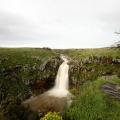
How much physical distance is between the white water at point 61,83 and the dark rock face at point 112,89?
2332 cm

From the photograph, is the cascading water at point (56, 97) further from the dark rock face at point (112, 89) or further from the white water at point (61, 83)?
the dark rock face at point (112, 89)

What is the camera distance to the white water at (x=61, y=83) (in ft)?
161

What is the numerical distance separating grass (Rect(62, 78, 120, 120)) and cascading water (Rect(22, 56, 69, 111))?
14066 mm

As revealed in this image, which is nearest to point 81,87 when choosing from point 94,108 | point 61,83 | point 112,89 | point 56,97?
point 112,89

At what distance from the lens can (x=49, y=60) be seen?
2322 inches

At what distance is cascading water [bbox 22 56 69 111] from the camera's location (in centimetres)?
3947

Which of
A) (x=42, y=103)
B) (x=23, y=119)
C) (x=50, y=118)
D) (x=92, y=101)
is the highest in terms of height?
(x=92, y=101)

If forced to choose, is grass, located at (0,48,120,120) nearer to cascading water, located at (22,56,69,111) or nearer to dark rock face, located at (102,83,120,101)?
dark rock face, located at (102,83,120,101)

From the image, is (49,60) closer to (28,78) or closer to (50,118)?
(28,78)

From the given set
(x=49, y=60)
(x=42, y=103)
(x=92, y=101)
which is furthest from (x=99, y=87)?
(x=49, y=60)

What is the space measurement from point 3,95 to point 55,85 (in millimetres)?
16435

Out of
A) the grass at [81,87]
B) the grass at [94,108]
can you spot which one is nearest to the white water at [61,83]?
the grass at [81,87]

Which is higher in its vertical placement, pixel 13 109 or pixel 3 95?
pixel 13 109

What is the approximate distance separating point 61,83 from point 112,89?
3098 cm
